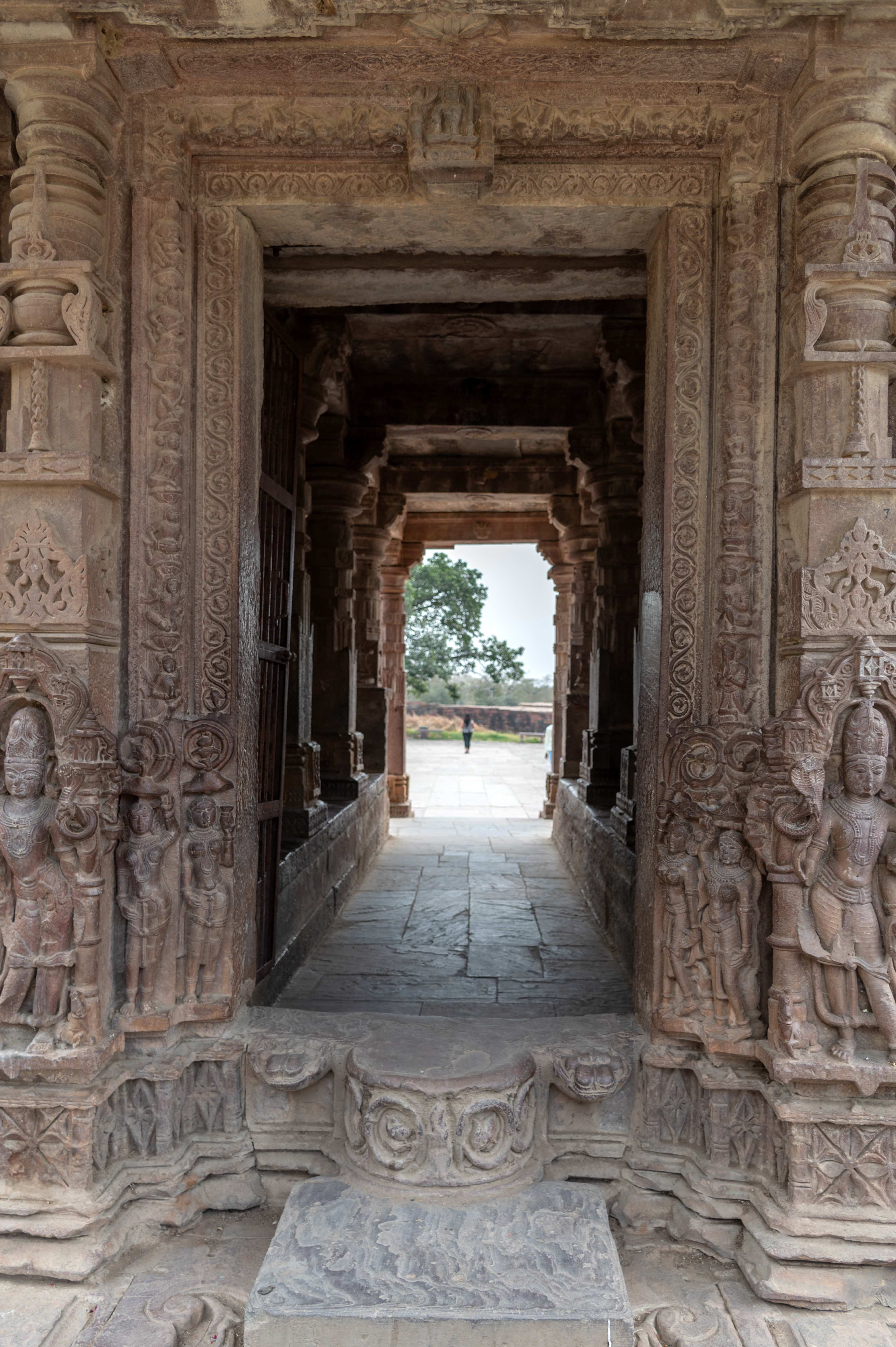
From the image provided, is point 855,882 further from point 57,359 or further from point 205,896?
point 57,359

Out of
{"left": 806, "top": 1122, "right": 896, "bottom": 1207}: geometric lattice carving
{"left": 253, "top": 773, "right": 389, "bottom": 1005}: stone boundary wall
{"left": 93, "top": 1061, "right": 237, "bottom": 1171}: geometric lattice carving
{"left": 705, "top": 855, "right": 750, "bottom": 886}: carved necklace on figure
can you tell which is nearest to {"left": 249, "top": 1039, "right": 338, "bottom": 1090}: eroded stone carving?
{"left": 93, "top": 1061, "right": 237, "bottom": 1171}: geometric lattice carving

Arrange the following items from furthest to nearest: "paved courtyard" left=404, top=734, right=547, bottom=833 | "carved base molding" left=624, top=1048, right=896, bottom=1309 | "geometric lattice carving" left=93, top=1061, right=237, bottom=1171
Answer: "paved courtyard" left=404, top=734, right=547, bottom=833 < "geometric lattice carving" left=93, top=1061, right=237, bottom=1171 < "carved base molding" left=624, top=1048, right=896, bottom=1309

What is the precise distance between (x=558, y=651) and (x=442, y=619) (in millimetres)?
23368

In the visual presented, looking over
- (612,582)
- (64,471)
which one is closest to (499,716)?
(612,582)

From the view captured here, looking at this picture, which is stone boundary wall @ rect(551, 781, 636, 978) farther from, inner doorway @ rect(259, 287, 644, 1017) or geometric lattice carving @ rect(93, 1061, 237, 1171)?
geometric lattice carving @ rect(93, 1061, 237, 1171)

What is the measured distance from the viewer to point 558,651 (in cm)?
1185

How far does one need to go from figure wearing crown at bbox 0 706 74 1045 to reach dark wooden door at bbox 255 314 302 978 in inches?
36.0

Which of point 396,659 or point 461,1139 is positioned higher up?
point 396,659

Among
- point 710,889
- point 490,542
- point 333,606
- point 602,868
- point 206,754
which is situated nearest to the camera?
point 710,889

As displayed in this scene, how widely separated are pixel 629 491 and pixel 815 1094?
503 centimetres

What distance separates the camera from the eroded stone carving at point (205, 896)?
3.00m

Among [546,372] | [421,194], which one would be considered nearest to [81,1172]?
[421,194]

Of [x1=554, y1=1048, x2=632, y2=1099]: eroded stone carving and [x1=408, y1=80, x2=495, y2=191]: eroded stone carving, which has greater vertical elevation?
[x1=408, y1=80, x2=495, y2=191]: eroded stone carving

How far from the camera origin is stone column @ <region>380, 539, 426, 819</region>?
11.0 m
